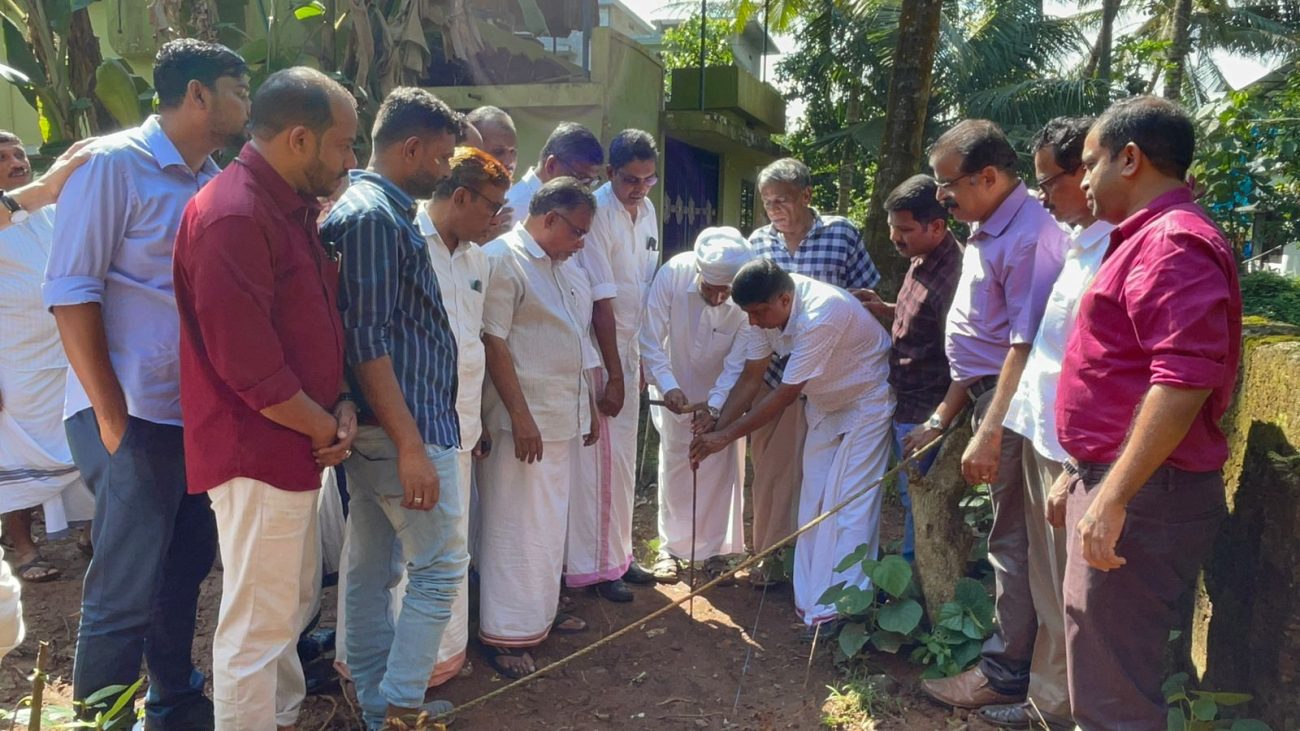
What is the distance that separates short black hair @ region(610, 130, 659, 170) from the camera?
432 centimetres

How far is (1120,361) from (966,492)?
1573mm

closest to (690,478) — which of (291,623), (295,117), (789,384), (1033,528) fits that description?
(789,384)

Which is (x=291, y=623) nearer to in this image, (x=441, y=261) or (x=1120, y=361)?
(x=441, y=261)

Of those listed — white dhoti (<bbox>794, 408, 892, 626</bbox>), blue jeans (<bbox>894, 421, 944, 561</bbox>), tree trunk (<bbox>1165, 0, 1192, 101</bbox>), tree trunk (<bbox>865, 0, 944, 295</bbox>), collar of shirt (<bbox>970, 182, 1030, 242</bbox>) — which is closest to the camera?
collar of shirt (<bbox>970, 182, 1030, 242</bbox>)

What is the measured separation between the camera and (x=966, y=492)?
380cm

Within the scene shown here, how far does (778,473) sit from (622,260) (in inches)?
49.2

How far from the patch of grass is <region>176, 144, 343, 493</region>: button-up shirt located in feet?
6.56

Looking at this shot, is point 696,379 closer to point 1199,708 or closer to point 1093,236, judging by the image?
point 1093,236

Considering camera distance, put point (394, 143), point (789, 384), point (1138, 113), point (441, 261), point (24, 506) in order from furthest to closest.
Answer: point (24, 506) < point (789, 384) < point (441, 261) < point (394, 143) < point (1138, 113)

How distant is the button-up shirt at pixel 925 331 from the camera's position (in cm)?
374

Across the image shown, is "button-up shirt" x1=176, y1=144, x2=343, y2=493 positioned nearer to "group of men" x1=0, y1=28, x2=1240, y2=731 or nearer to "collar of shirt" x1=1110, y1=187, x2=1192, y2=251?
"group of men" x1=0, y1=28, x2=1240, y2=731

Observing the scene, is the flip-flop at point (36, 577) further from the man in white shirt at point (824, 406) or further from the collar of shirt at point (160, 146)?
the man in white shirt at point (824, 406)

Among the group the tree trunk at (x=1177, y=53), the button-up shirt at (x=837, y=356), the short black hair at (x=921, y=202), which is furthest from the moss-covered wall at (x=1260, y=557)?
the tree trunk at (x=1177, y=53)

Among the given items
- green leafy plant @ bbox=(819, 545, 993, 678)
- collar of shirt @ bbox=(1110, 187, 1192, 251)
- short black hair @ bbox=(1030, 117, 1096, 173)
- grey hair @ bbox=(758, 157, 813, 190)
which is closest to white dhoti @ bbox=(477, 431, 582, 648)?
green leafy plant @ bbox=(819, 545, 993, 678)
